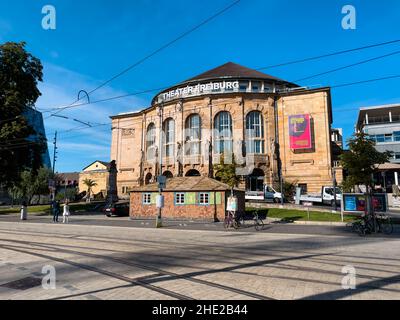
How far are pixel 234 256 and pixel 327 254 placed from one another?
308 centimetres

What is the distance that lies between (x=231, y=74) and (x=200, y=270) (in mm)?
51395

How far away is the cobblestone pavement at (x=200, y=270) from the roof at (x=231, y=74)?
4563cm

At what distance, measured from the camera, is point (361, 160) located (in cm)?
2162

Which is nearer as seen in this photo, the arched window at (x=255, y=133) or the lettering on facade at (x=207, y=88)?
the arched window at (x=255, y=133)

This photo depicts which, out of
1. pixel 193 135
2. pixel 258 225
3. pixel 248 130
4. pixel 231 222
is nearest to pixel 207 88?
pixel 193 135

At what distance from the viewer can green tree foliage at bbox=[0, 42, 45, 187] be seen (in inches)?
1309

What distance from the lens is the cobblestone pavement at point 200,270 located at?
591 centimetres

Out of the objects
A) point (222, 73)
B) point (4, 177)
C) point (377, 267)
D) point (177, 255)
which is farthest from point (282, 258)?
point (222, 73)

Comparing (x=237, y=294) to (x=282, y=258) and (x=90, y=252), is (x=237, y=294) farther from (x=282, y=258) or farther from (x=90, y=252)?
(x=90, y=252)

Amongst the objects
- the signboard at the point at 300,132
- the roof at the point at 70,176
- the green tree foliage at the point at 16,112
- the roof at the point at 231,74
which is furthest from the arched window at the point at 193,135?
the roof at the point at 70,176

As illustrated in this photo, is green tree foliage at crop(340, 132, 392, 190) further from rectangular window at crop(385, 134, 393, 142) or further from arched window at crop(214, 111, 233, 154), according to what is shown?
rectangular window at crop(385, 134, 393, 142)

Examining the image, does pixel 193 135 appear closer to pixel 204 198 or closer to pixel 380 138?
pixel 204 198

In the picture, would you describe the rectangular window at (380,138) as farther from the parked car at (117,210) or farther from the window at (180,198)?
the parked car at (117,210)

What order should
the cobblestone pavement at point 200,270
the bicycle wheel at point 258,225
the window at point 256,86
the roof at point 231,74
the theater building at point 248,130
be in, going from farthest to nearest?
1. the roof at point 231,74
2. the window at point 256,86
3. the theater building at point 248,130
4. the bicycle wheel at point 258,225
5. the cobblestone pavement at point 200,270
